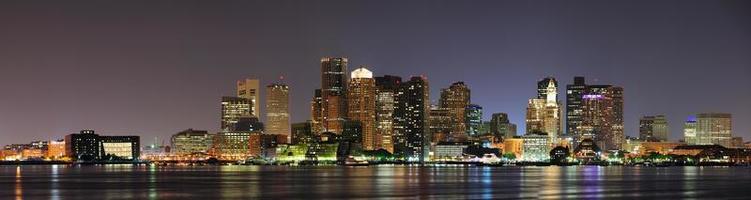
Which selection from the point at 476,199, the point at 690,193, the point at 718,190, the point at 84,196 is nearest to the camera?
the point at 476,199

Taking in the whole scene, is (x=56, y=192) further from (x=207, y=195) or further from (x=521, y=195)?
(x=521, y=195)

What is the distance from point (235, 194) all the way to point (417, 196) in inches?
569

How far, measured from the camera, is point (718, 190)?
93500 millimetres

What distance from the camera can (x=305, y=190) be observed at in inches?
3615

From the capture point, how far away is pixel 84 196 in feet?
267

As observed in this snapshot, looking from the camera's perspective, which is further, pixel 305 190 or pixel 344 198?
pixel 305 190

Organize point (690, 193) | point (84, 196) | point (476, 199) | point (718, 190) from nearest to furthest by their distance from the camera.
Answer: point (476, 199) → point (84, 196) → point (690, 193) → point (718, 190)

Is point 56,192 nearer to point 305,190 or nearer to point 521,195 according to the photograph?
point 305,190

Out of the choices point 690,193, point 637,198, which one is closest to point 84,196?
point 637,198

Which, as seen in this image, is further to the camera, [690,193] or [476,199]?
[690,193]

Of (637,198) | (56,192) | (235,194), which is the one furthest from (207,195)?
(637,198)

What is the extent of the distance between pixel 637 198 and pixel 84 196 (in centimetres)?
4269

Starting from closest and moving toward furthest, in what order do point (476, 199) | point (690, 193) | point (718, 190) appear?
1. point (476, 199)
2. point (690, 193)
3. point (718, 190)

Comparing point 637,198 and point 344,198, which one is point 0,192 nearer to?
point 344,198
